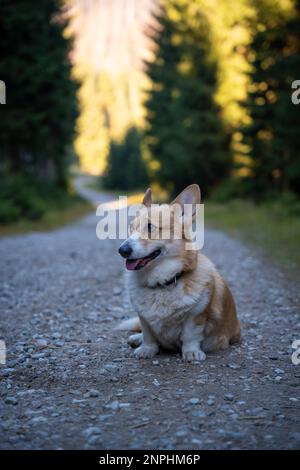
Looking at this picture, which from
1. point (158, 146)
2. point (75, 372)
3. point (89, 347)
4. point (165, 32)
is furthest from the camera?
point (158, 146)

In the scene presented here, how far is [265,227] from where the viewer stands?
16.2m

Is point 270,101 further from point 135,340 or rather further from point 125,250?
point 125,250

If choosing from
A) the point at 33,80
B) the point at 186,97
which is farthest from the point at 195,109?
the point at 33,80

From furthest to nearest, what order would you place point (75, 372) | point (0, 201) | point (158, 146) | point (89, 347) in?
point (158, 146) < point (0, 201) < point (89, 347) < point (75, 372)

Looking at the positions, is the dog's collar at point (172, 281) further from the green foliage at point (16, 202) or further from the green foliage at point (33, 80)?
the green foliage at point (33, 80)

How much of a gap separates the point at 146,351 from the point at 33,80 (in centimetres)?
1919

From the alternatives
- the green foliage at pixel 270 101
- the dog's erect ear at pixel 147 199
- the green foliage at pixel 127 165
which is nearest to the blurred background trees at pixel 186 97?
the green foliage at pixel 270 101

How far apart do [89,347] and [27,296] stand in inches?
115

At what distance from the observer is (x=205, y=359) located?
4754 millimetres

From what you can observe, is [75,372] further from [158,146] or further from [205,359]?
[158,146]

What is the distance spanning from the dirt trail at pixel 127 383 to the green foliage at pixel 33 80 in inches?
A: 596

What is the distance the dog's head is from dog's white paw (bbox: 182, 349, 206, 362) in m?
0.92

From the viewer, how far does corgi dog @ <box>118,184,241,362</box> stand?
464 cm
